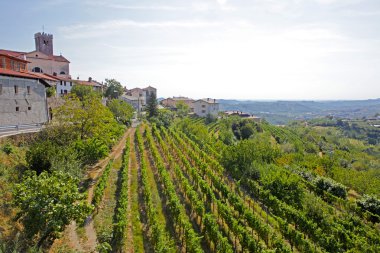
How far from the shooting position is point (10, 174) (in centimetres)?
1930

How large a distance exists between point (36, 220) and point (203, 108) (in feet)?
274

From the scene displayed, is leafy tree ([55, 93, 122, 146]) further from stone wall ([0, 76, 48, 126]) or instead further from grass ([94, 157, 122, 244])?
grass ([94, 157, 122, 244])

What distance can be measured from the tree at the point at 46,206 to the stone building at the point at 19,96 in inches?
700

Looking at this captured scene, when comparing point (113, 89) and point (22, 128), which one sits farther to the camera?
point (113, 89)

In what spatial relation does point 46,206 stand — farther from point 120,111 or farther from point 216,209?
point 120,111

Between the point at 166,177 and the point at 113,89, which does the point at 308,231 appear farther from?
the point at 113,89

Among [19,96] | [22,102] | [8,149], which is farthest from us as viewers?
[22,102]

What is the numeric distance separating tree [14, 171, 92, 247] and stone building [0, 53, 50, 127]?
17.8m

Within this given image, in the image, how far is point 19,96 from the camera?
28.4 m

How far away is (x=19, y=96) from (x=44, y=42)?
59.0 metres

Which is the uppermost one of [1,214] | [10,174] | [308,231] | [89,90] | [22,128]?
[89,90]

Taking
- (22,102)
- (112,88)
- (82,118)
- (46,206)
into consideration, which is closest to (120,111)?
(112,88)

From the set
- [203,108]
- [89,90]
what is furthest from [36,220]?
[203,108]

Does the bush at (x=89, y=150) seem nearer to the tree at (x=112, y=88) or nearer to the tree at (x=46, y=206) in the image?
the tree at (x=46, y=206)
